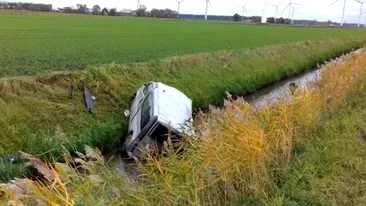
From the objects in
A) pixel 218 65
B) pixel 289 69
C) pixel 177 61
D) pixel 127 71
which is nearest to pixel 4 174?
pixel 127 71

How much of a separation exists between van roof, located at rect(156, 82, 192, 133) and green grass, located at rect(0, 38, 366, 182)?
2150 mm

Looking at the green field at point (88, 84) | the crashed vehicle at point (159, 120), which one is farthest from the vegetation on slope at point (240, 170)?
the green field at point (88, 84)

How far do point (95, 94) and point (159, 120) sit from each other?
5.20m

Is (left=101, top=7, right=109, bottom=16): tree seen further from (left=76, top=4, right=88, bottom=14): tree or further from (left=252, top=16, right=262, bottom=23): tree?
(left=252, top=16, right=262, bottom=23): tree

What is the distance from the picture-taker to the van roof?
9324mm

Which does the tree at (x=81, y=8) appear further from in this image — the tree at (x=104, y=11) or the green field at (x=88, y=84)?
the green field at (x=88, y=84)

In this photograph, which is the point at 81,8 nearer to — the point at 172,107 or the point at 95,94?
the point at 95,94

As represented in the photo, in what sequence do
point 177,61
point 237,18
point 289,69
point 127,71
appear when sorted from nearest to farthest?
point 127,71 < point 177,61 < point 289,69 < point 237,18

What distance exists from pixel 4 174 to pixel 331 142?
275 inches

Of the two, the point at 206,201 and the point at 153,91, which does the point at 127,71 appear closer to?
the point at 153,91

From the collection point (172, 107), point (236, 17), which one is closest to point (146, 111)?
point (172, 107)

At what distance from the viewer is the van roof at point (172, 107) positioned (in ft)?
30.6

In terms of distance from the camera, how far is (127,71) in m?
15.5

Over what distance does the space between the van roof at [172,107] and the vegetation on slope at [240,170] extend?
5.37 ft
